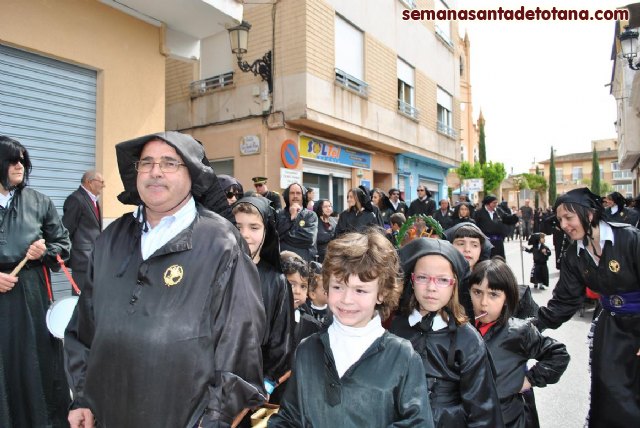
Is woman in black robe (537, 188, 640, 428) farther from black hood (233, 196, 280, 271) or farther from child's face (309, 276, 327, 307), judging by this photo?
black hood (233, 196, 280, 271)

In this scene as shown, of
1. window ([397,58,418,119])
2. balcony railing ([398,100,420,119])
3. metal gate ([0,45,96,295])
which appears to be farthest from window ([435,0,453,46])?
metal gate ([0,45,96,295])

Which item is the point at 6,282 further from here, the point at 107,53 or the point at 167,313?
the point at 107,53

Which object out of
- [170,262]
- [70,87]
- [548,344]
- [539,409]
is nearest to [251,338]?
[170,262]

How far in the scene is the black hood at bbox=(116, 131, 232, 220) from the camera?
2115 millimetres

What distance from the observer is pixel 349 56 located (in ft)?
48.5

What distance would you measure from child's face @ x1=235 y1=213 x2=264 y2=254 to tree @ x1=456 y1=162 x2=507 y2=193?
115 feet

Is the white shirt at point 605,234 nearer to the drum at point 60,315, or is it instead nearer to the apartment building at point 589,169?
the drum at point 60,315

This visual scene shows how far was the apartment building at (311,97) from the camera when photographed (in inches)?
507

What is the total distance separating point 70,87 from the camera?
21.7ft

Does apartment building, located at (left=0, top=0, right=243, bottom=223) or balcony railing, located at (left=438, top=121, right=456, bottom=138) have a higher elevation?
balcony railing, located at (left=438, top=121, right=456, bottom=138)

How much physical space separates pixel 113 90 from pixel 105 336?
606 cm

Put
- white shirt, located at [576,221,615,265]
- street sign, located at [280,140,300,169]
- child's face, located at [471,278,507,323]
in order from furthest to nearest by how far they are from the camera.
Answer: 1. street sign, located at [280,140,300,169]
2. white shirt, located at [576,221,615,265]
3. child's face, located at [471,278,507,323]

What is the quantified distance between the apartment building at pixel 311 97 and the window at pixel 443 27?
10.2ft

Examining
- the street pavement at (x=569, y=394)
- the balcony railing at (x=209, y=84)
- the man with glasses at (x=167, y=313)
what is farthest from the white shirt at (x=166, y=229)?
the balcony railing at (x=209, y=84)
